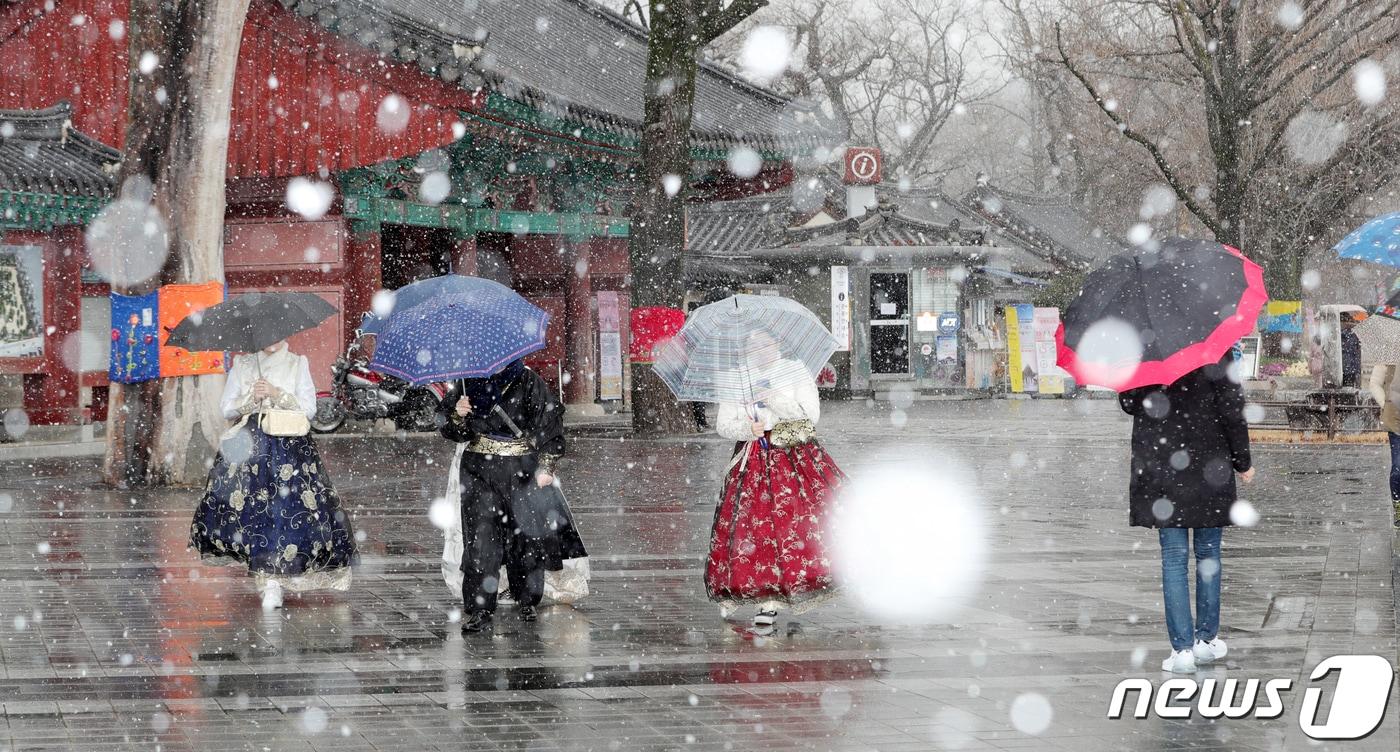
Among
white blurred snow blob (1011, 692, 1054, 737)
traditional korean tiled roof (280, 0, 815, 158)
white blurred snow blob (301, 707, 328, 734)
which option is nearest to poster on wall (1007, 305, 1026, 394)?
traditional korean tiled roof (280, 0, 815, 158)

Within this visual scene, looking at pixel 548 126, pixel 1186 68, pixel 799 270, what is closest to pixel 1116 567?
pixel 548 126

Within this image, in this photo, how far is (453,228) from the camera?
2547 centimetres

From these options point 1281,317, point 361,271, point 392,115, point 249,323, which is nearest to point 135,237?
point 392,115

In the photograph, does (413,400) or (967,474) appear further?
(413,400)

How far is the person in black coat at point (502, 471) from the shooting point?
8.61 metres

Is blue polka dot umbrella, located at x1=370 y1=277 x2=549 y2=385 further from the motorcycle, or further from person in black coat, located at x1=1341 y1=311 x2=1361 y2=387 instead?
person in black coat, located at x1=1341 y1=311 x2=1361 y2=387

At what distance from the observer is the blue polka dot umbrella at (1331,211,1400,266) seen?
1086cm

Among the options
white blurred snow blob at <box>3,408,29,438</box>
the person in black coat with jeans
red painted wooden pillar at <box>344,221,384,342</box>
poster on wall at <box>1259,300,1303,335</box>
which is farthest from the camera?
poster on wall at <box>1259,300,1303,335</box>

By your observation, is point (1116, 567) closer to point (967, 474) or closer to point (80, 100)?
point (967, 474)

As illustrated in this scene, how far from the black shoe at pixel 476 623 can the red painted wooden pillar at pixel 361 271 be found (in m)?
15.6

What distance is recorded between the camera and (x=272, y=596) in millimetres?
9297

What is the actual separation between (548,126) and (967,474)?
28.2 ft

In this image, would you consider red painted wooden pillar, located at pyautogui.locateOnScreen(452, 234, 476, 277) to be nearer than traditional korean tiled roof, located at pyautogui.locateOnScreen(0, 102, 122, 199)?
No

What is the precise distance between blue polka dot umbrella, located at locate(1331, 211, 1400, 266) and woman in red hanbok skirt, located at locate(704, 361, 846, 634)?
447 cm
